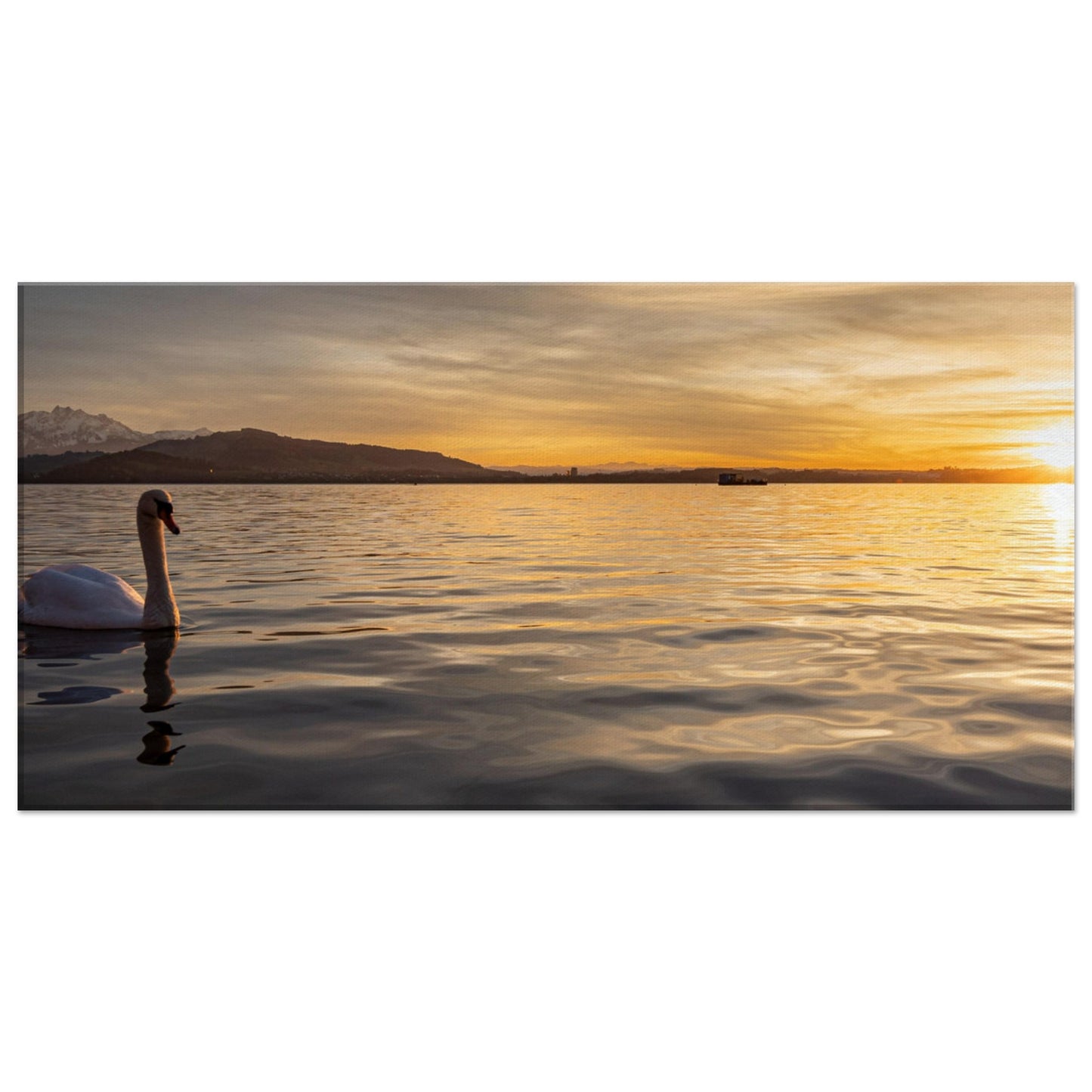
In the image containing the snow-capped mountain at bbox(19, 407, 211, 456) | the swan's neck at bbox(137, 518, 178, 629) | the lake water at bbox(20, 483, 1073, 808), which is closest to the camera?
the lake water at bbox(20, 483, 1073, 808)

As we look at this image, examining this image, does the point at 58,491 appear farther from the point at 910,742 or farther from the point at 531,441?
the point at 910,742

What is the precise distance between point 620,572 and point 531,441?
249 centimetres

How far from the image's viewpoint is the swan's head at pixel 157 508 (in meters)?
7.46

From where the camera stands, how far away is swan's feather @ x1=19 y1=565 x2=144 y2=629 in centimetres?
728

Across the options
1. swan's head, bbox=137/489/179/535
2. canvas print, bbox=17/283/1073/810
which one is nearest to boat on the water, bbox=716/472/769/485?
canvas print, bbox=17/283/1073/810

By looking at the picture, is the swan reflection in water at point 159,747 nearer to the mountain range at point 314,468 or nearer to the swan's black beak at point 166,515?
the mountain range at point 314,468

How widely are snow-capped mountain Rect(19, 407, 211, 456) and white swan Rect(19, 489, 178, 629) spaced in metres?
0.85

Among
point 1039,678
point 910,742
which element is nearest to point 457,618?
point 910,742

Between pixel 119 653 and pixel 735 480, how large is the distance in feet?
14.9

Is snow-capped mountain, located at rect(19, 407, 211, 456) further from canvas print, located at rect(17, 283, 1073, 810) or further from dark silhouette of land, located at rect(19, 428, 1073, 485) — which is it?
dark silhouette of land, located at rect(19, 428, 1073, 485)

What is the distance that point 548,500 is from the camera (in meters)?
8.23

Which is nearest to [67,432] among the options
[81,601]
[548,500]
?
[81,601]

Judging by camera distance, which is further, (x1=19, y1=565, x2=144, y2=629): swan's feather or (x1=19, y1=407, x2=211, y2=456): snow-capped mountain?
(x1=19, y1=565, x2=144, y2=629): swan's feather

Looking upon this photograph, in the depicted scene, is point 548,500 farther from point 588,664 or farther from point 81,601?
point 81,601
